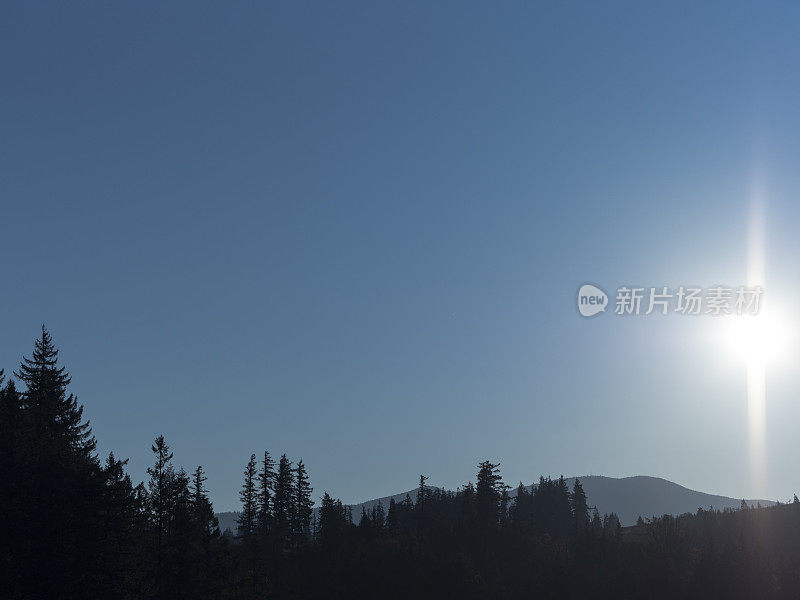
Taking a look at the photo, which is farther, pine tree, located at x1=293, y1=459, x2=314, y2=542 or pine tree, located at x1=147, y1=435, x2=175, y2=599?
pine tree, located at x1=293, y1=459, x2=314, y2=542

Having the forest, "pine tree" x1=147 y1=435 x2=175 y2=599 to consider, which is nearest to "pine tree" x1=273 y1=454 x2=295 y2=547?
the forest

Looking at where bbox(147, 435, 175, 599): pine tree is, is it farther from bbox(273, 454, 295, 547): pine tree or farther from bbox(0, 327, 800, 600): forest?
bbox(273, 454, 295, 547): pine tree

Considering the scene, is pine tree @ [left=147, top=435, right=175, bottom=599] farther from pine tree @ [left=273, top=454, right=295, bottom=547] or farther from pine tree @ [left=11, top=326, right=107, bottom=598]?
pine tree @ [left=273, top=454, right=295, bottom=547]

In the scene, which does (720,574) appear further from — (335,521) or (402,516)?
(402,516)

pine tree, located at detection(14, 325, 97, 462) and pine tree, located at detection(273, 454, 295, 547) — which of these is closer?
pine tree, located at detection(14, 325, 97, 462)

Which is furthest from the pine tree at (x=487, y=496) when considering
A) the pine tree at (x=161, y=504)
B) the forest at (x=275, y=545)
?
the pine tree at (x=161, y=504)

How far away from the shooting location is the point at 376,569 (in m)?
114

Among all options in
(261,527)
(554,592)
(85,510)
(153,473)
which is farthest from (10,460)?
(554,592)

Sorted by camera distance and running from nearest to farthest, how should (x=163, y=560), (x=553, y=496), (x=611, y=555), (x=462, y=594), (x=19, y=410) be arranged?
(x=19, y=410), (x=163, y=560), (x=462, y=594), (x=611, y=555), (x=553, y=496)

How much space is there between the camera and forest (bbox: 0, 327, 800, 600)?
47719mm

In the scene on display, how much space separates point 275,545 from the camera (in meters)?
110

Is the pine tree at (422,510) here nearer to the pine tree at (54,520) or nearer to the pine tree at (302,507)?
the pine tree at (302,507)

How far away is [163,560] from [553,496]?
146405 millimetres

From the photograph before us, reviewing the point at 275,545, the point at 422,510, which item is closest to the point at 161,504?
the point at 275,545
